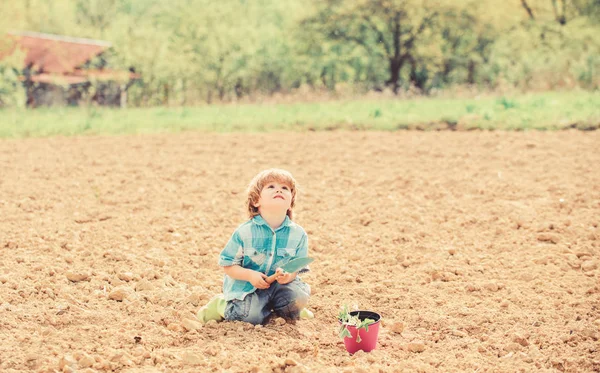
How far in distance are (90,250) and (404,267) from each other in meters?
2.29

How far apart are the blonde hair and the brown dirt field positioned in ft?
2.10

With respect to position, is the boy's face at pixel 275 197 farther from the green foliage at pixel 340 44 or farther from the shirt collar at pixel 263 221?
the green foliage at pixel 340 44

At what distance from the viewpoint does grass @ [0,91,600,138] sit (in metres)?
10.5

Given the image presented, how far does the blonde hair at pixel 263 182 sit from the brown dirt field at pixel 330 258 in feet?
2.10

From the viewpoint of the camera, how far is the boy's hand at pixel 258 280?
3.17 m

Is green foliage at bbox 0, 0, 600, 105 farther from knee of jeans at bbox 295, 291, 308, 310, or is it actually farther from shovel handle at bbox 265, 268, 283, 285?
shovel handle at bbox 265, 268, 283, 285

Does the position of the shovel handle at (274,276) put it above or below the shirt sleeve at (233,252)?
below

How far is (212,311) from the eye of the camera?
3414 millimetres

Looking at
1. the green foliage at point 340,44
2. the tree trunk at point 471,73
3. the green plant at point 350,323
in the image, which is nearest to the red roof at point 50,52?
the green foliage at point 340,44

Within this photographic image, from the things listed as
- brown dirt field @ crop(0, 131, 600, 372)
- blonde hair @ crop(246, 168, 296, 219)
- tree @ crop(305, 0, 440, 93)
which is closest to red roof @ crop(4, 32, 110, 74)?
tree @ crop(305, 0, 440, 93)

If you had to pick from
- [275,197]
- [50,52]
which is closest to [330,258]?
[275,197]

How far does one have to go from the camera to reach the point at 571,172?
7043mm

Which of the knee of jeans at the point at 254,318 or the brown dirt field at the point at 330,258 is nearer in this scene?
the brown dirt field at the point at 330,258

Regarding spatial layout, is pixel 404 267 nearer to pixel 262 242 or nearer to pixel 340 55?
pixel 262 242
